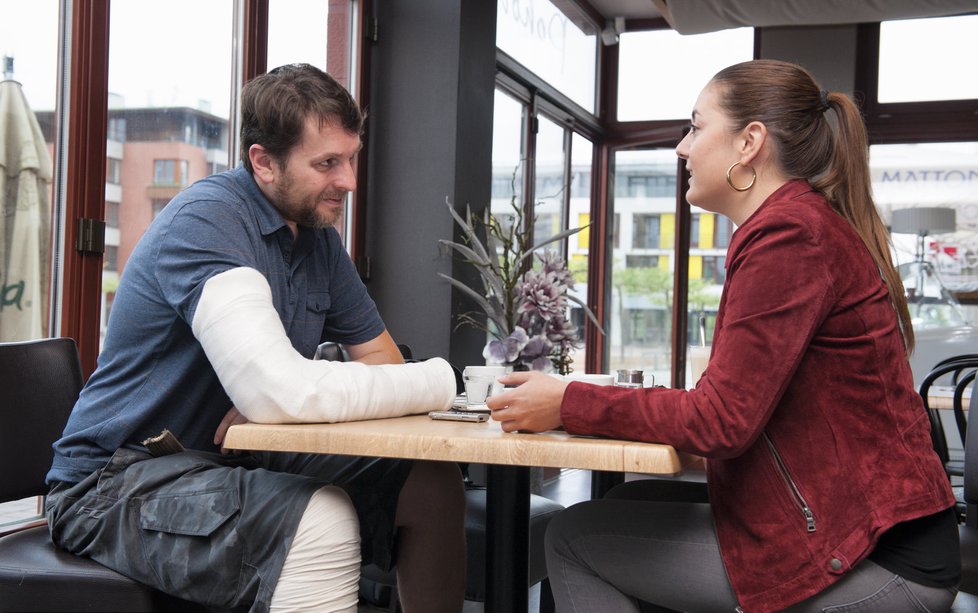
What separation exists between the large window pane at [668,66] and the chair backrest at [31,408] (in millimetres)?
5695

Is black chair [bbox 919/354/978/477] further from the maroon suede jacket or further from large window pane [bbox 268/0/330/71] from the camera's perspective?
large window pane [bbox 268/0/330/71]

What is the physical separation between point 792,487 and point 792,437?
0.23 ft

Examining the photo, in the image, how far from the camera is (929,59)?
6.63m

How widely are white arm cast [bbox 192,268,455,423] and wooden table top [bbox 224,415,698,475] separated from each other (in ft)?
0.11

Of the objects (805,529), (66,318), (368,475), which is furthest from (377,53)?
(805,529)

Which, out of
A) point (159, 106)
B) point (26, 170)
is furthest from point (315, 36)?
point (26, 170)

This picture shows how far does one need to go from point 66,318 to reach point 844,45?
576 centimetres

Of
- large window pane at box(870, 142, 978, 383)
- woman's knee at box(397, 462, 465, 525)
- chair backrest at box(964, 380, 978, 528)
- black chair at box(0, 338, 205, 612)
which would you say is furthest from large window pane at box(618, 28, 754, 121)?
black chair at box(0, 338, 205, 612)

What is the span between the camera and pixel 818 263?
136 centimetres

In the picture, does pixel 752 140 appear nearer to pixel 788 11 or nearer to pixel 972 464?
pixel 972 464

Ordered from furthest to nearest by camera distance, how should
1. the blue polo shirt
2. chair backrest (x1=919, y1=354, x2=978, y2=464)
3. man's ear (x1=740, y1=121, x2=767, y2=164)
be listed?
1. chair backrest (x1=919, y1=354, x2=978, y2=464)
2. the blue polo shirt
3. man's ear (x1=740, y1=121, x2=767, y2=164)

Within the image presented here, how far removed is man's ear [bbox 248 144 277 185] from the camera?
196cm

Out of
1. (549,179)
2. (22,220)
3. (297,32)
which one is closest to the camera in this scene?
(22,220)

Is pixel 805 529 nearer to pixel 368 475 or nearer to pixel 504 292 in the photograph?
pixel 368 475
